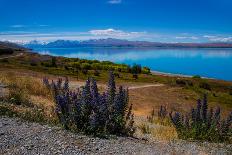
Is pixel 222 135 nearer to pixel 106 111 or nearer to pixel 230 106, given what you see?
pixel 106 111

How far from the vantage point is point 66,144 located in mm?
10672

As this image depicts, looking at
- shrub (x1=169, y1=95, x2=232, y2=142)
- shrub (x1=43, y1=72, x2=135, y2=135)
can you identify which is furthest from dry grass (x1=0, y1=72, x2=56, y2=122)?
shrub (x1=169, y1=95, x2=232, y2=142)

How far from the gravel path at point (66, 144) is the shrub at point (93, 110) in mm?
470

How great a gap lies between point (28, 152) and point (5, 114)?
4.24 m

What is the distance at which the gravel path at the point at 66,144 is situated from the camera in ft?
33.3

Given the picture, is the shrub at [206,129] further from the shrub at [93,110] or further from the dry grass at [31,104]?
the dry grass at [31,104]

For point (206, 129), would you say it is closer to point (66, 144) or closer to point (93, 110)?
point (93, 110)

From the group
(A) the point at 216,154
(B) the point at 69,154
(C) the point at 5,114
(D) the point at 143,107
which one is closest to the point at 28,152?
(B) the point at 69,154

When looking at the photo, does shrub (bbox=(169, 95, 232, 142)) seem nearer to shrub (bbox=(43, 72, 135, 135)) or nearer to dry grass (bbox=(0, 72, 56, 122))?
shrub (bbox=(43, 72, 135, 135))

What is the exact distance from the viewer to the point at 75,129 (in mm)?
12055

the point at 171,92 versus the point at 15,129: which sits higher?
the point at 15,129

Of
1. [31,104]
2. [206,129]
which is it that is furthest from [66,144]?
[31,104]

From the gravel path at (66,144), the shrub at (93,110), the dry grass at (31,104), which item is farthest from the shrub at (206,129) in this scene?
the dry grass at (31,104)

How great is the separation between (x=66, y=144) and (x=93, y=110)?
5.85 feet
